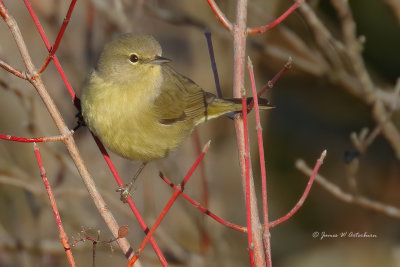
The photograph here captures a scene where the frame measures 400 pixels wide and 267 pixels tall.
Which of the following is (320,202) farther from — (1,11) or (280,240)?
(1,11)

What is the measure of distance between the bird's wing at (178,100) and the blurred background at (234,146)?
0.61 meters

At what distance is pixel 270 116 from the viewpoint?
7.93 meters

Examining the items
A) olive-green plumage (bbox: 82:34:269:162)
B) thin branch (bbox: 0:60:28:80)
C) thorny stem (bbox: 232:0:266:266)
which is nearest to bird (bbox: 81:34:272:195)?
olive-green plumage (bbox: 82:34:269:162)

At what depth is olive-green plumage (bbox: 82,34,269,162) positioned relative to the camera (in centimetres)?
360

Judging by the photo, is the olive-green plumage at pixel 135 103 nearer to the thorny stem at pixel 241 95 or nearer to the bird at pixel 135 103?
the bird at pixel 135 103

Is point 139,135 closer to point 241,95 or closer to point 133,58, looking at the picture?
point 133,58

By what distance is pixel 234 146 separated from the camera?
24.7 ft

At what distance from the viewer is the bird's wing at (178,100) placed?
416 centimetres

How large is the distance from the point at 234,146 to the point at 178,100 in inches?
128

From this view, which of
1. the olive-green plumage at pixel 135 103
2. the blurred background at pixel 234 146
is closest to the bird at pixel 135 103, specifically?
the olive-green plumage at pixel 135 103

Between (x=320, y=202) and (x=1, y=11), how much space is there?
6.15 m

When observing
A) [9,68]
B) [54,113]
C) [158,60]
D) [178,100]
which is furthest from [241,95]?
[178,100]

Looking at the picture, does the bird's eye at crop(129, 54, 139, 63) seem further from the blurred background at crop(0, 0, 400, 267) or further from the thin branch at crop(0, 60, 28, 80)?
the thin branch at crop(0, 60, 28, 80)

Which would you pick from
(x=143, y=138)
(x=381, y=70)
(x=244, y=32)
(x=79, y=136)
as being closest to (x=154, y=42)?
(x=143, y=138)
